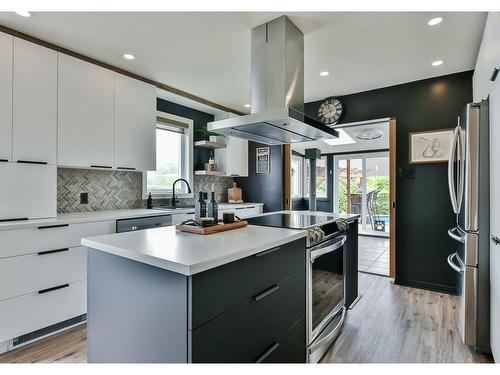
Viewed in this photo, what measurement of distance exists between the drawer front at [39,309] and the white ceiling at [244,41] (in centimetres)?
211

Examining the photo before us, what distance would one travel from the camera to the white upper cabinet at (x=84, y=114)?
2.52m

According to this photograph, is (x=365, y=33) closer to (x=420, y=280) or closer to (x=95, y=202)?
(x=420, y=280)

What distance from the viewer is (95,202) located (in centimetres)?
309

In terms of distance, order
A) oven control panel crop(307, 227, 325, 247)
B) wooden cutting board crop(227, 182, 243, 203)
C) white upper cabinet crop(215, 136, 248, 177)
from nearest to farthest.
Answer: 1. oven control panel crop(307, 227, 325, 247)
2. white upper cabinet crop(215, 136, 248, 177)
3. wooden cutting board crop(227, 182, 243, 203)

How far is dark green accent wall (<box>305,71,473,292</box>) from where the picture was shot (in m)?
3.19

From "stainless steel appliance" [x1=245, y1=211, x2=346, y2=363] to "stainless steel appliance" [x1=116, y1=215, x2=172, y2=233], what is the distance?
3.87 ft

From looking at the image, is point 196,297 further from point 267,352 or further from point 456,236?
point 456,236

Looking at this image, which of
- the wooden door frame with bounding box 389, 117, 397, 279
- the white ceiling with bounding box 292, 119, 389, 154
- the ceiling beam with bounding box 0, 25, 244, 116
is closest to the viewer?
the ceiling beam with bounding box 0, 25, 244, 116

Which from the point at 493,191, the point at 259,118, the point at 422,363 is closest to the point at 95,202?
the point at 259,118

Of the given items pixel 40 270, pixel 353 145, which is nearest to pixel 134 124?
pixel 40 270

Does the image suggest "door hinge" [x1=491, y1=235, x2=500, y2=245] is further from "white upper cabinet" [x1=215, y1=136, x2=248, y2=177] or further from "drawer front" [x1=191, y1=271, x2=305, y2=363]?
"white upper cabinet" [x1=215, y1=136, x2=248, y2=177]

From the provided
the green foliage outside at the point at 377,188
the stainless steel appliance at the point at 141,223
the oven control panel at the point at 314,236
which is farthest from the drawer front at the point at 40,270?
the green foliage outside at the point at 377,188

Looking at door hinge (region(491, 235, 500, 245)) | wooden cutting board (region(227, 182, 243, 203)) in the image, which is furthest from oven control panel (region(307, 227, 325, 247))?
wooden cutting board (region(227, 182, 243, 203))

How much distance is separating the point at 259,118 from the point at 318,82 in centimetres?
169
